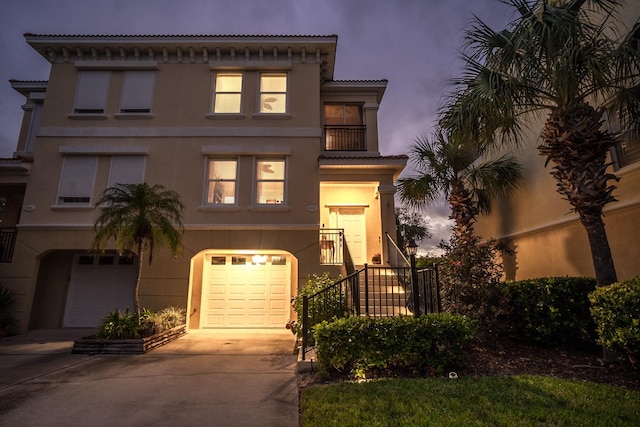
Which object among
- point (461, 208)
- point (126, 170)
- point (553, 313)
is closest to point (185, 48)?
point (126, 170)

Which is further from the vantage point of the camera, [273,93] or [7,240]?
[273,93]

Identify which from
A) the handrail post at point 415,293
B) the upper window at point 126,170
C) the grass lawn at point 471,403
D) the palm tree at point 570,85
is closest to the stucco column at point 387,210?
the palm tree at point 570,85

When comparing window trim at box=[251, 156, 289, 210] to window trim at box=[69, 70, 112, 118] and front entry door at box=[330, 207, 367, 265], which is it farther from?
window trim at box=[69, 70, 112, 118]

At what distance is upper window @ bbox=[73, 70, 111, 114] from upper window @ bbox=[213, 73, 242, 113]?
158 inches

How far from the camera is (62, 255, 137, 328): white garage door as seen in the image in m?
10.9

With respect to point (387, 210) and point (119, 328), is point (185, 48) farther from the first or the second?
point (119, 328)

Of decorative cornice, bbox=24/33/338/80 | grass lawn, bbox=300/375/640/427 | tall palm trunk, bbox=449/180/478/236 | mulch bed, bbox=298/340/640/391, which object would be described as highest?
decorative cornice, bbox=24/33/338/80

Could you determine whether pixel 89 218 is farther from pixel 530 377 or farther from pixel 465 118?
pixel 530 377

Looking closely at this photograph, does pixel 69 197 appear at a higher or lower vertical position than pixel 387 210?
higher

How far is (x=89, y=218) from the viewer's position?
417 inches

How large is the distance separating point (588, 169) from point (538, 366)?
363 centimetres

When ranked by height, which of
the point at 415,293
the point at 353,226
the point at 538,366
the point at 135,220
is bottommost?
the point at 538,366

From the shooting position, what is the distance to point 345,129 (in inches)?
517

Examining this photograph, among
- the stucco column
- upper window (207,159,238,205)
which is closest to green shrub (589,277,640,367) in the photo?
the stucco column
